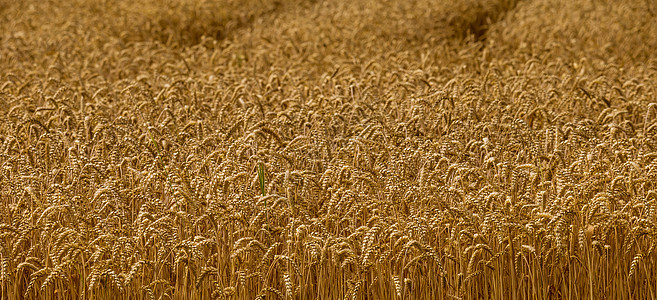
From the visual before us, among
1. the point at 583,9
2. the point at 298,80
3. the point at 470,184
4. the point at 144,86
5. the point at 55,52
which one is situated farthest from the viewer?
the point at 583,9

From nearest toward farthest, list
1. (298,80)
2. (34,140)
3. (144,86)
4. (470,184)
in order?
(470,184) < (34,140) < (144,86) < (298,80)

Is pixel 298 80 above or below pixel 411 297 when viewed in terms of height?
above

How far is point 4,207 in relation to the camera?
289 centimetres

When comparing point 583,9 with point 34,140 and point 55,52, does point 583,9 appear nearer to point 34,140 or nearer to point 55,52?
point 55,52

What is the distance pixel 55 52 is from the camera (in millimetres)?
6207

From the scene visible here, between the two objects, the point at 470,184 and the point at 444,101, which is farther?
the point at 444,101

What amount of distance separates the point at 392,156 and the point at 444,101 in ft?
4.23

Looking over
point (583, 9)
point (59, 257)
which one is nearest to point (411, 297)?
point (59, 257)

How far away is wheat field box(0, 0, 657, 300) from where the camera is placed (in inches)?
101

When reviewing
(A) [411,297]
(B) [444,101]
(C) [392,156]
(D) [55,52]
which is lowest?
(A) [411,297]

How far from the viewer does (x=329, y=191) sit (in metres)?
3.08

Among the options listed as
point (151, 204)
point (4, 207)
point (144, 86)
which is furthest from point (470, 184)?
point (144, 86)

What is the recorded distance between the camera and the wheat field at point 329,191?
8.45 feet

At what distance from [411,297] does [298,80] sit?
253 centimetres
